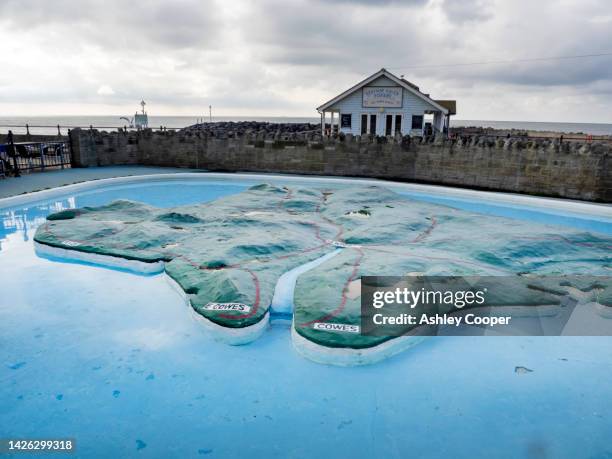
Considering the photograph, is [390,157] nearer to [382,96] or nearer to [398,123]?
[398,123]

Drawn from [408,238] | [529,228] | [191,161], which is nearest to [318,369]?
[408,238]

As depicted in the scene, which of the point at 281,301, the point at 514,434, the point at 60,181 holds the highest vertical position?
the point at 60,181

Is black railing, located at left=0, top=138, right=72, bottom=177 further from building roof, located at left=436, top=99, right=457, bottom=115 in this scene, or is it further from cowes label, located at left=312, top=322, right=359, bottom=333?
building roof, located at left=436, top=99, right=457, bottom=115

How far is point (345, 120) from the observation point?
23.6 meters

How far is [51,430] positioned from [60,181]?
510 inches

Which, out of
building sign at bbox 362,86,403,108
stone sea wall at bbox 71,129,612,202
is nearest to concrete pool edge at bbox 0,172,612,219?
stone sea wall at bbox 71,129,612,202

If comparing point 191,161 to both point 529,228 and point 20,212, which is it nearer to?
point 20,212

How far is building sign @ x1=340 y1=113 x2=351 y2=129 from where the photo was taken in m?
23.5

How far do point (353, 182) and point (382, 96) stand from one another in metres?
8.22

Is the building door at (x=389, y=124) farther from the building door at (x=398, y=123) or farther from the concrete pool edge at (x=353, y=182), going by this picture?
the concrete pool edge at (x=353, y=182)

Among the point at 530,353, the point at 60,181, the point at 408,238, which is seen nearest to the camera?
Answer: the point at 530,353

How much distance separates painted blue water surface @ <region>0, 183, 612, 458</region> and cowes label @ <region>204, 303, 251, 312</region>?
1.14 ft

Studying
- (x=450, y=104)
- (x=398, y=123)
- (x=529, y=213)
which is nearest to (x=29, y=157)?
(x=398, y=123)

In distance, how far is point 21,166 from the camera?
1830cm
